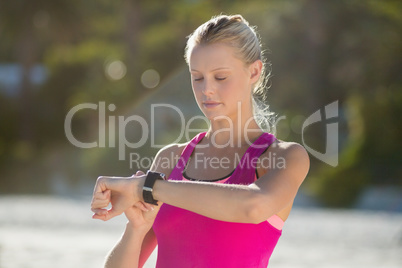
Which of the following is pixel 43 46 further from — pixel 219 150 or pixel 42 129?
pixel 219 150

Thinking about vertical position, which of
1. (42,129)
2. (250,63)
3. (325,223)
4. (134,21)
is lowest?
(325,223)

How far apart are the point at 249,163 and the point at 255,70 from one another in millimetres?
375

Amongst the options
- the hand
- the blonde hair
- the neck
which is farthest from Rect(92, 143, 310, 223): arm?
the blonde hair

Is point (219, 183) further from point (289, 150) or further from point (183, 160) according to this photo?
point (183, 160)

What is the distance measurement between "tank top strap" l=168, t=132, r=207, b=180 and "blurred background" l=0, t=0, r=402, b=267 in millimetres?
6569

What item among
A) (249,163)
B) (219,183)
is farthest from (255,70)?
(219,183)

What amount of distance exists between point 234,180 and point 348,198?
15756 millimetres

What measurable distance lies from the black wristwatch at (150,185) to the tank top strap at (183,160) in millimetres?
344

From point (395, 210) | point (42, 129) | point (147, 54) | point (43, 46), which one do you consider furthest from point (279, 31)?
point (395, 210)

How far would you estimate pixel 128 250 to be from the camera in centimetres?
244

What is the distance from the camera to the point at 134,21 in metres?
25.9

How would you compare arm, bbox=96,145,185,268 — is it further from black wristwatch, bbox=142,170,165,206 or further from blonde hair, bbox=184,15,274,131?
blonde hair, bbox=184,15,274,131

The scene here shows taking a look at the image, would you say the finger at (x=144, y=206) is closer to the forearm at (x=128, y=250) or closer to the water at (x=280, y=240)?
the forearm at (x=128, y=250)

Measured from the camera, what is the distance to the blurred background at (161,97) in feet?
58.0
